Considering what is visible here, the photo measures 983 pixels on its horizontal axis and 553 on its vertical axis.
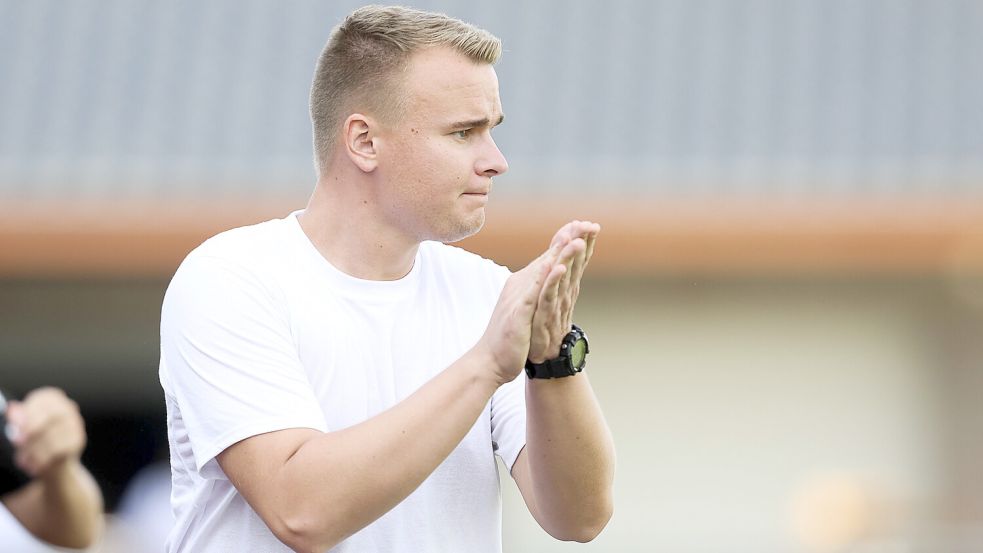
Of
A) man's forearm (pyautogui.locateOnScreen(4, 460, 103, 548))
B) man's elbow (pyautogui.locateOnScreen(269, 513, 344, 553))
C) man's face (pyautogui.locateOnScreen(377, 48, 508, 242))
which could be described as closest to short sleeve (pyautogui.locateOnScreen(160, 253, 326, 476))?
man's elbow (pyautogui.locateOnScreen(269, 513, 344, 553))

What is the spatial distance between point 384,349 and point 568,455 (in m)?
0.40

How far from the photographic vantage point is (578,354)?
2436 mm

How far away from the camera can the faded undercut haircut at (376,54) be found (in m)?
2.63

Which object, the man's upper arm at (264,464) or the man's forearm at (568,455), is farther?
the man's forearm at (568,455)

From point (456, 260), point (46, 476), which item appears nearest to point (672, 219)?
point (456, 260)

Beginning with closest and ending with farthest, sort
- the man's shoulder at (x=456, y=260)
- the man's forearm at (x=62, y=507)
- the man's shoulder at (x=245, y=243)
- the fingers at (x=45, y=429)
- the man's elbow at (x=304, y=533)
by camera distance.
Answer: the man's elbow at (x=304, y=533) < the man's shoulder at (x=245, y=243) < the man's shoulder at (x=456, y=260) < the fingers at (x=45, y=429) < the man's forearm at (x=62, y=507)

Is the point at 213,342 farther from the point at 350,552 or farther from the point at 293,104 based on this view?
the point at 293,104

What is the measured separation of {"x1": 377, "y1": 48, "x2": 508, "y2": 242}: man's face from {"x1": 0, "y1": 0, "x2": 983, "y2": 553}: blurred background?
4.61m

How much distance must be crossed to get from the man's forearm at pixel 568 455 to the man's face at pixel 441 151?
1.22 feet

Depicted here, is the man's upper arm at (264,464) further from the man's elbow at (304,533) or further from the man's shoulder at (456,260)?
the man's shoulder at (456,260)

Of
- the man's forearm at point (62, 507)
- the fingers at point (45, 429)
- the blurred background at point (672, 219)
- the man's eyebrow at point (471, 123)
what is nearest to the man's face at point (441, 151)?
the man's eyebrow at point (471, 123)

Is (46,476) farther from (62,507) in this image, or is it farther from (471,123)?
(471,123)

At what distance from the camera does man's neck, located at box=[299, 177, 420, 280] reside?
2.64 metres

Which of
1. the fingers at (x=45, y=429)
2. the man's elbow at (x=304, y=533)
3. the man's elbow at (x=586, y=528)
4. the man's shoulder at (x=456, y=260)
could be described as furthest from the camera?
the fingers at (x=45, y=429)
